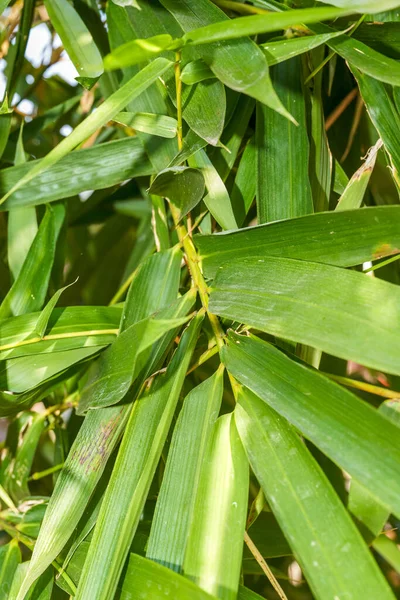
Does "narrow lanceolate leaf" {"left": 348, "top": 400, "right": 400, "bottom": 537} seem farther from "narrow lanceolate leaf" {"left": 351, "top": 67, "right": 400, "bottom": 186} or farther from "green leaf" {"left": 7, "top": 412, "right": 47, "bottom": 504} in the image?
"green leaf" {"left": 7, "top": 412, "right": 47, "bottom": 504}

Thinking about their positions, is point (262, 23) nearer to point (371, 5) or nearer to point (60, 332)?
point (371, 5)

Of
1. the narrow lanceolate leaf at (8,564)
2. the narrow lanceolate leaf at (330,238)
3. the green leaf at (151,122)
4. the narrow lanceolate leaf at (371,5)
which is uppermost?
the narrow lanceolate leaf at (371,5)

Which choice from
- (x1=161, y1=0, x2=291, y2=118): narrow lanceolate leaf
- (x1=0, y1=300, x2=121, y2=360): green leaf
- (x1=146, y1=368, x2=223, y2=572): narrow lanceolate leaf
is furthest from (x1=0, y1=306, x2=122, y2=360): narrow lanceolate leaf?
(x1=161, y1=0, x2=291, y2=118): narrow lanceolate leaf

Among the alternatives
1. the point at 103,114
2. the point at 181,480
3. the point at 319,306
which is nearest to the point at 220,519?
the point at 181,480

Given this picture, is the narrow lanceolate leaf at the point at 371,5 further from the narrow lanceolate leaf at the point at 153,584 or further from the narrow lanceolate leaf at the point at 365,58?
the narrow lanceolate leaf at the point at 153,584

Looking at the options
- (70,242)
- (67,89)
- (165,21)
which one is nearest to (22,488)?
(70,242)

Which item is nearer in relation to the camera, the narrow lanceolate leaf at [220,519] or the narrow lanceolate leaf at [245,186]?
the narrow lanceolate leaf at [220,519]

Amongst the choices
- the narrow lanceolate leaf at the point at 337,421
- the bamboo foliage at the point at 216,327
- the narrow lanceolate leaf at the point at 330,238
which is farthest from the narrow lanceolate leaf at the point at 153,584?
the narrow lanceolate leaf at the point at 330,238
